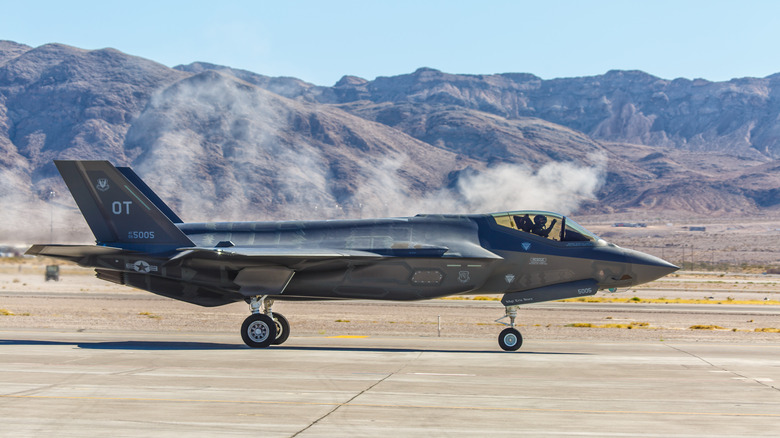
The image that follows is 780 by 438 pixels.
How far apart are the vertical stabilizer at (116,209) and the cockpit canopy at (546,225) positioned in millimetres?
8553

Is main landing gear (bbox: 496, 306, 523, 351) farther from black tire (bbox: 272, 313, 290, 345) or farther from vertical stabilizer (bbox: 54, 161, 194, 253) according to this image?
vertical stabilizer (bbox: 54, 161, 194, 253)

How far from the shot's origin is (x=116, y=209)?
20.9 m

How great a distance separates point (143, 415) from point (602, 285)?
1246 cm

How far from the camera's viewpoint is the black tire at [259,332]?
1978cm

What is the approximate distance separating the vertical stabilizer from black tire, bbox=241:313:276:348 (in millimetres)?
2885

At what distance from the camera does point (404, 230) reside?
20.5 metres

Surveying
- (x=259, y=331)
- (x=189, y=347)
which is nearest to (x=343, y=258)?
(x=259, y=331)

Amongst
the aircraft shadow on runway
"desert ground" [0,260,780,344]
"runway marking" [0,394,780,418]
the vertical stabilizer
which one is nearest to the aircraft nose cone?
the aircraft shadow on runway

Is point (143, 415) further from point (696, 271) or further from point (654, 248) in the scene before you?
point (654, 248)

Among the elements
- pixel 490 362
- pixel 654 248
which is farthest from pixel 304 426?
pixel 654 248

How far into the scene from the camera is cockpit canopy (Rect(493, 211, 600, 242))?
2016cm

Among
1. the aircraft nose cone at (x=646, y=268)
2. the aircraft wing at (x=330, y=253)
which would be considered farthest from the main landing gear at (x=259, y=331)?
the aircraft nose cone at (x=646, y=268)

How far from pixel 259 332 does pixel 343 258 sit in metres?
2.85

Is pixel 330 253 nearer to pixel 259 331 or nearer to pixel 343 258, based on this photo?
pixel 343 258
